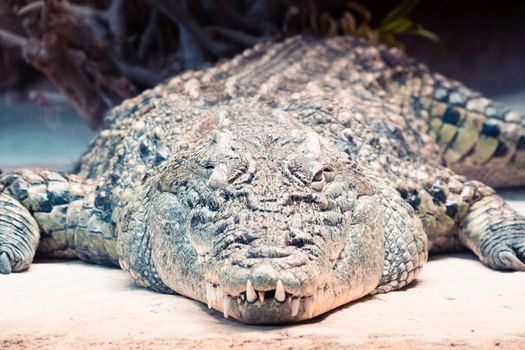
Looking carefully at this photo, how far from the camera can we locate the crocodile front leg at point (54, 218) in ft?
15.1

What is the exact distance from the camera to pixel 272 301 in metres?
3.01

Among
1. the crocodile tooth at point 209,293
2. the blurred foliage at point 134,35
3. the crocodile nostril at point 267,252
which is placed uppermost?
the blurred foliage at point 134,35

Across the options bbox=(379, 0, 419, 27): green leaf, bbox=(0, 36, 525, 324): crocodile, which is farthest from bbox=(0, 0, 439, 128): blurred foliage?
bbox=(0, 36, 525, 324): crocodile

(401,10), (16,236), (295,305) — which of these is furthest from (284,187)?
(401,10)

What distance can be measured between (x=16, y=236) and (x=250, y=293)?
2.07m

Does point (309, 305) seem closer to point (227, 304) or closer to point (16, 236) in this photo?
point (227, 304)

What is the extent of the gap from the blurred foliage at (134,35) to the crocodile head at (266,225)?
3.92m

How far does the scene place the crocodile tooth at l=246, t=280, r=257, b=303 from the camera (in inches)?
114

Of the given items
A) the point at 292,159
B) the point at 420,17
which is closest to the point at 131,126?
the point at 292,159

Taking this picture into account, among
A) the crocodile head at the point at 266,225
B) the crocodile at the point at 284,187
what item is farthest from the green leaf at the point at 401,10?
the crocodile head at the point at 266,225

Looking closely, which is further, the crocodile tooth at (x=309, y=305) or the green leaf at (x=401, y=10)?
the green leaf at (x=401, y=10)

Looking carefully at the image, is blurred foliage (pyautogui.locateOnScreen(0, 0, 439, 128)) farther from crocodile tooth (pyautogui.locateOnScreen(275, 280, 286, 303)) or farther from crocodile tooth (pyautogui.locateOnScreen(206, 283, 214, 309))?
crocodile tooth (pyautogui.locateOnScreen(275, 280, 286, 303))

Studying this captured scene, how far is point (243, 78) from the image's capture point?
550cm

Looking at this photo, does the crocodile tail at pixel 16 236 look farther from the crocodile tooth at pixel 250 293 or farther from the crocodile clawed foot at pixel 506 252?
the crocodile clawed foot at pixel 506 252
